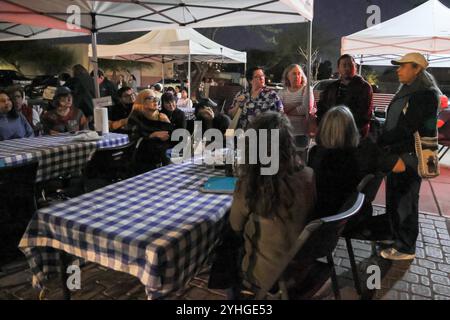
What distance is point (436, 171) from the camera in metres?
2.72

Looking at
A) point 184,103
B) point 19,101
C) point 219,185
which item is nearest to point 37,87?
point 184,103

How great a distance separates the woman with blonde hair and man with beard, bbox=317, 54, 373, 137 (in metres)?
0.29

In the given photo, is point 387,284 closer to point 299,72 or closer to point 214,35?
point 299,72

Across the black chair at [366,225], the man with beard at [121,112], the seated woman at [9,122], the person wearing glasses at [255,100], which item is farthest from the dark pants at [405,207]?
the seated woman at [9,122]

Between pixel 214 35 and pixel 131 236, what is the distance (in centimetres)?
1986

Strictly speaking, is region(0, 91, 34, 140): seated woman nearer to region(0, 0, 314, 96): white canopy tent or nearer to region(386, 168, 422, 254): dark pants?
region(0, 0, 314, 96): white canopy tent

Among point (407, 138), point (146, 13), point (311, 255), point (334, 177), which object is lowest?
point (311, 255)

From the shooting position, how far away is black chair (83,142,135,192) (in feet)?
9.43

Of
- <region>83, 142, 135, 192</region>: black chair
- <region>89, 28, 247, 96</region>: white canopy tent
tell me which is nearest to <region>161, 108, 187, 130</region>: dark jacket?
<region>83, 142, 135, 192</region>: black chair

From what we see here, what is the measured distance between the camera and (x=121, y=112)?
4.88m

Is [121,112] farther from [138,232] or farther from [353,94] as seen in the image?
[138,232]

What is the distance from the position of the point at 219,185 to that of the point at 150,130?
94.6 inches
